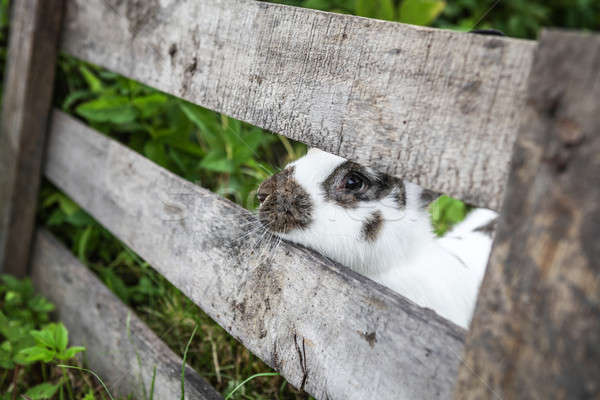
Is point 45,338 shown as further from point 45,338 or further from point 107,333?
point 107,333

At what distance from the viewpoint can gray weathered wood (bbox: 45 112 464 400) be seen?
86 centimetres

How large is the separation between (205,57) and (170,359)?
2.90 ft

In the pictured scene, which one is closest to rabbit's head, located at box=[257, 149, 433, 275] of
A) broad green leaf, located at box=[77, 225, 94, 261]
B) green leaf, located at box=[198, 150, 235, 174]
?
green leaf, located at box=[198, 150, 235, 174]

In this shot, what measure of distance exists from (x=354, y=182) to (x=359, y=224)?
0.38ft

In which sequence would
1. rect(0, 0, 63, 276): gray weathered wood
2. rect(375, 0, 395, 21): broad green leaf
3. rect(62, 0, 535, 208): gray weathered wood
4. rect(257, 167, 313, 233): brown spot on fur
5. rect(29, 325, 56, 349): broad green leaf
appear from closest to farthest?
rect(62, 0, 535, 208): gray weathered wood < rect(257, 167, 313, 233): brown spot on fur < rect(29, 325, 56, 349): broad green leaf < rect(0, 0, 63, 276): gray weathered wood < rect(375, 0, 395, 21): broad green leaf

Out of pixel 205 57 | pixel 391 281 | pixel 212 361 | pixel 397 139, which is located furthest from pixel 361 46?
pixel 212 361

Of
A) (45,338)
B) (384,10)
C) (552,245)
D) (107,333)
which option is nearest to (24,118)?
(107,333)

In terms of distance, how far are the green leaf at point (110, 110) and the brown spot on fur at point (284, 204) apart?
0.88 m

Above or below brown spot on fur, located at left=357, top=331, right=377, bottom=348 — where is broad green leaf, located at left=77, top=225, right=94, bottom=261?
below

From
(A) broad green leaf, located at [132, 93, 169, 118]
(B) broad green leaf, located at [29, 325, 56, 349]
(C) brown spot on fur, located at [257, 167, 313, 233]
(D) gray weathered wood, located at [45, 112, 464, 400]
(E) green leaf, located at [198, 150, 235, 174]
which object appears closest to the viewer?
(D) gray weathered wood, located at [45, 112, 464, 400]

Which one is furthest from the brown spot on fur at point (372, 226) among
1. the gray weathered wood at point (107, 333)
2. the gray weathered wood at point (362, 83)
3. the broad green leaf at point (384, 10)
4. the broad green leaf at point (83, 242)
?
the broad green leaf at point (384, 10)

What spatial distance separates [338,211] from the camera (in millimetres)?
1316

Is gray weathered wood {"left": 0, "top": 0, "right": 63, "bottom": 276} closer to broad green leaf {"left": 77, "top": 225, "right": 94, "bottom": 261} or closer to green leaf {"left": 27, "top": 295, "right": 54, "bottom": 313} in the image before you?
broad green leaf {"left": 77, "top": 225, "right": 94, "bottom": 261}

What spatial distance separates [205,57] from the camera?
133cm
